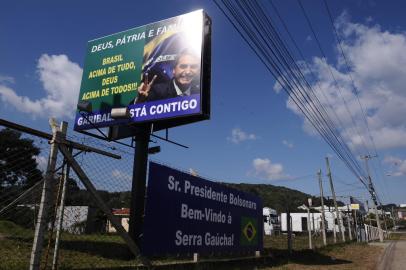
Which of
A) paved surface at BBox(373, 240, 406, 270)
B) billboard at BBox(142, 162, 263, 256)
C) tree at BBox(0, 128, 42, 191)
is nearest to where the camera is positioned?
tree at BBox(0, 128, 42, 191)

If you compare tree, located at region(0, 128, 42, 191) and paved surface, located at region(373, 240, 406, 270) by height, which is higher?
tree, located at region(0, 128, 42, 191)

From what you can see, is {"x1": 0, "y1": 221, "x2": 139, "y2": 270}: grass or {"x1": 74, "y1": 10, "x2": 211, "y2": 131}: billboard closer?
{"x1": 0, "y1": 221, "x2": 139, "y2": 270}: grass

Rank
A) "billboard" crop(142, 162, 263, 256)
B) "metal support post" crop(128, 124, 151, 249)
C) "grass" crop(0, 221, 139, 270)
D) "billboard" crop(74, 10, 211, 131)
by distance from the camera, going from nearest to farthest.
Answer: "billboard" crop(142, 162, 263, 256)
"grass" crop(0, 221, 139, 270)
"metal support post" crop(128, 124, 151, 249)
"billboard" crop(74, 10, 211, 131)

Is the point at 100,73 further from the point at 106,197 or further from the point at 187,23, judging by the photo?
the point at 106,197

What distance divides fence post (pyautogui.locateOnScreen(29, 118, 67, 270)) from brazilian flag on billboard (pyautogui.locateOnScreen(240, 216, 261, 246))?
7.39 m

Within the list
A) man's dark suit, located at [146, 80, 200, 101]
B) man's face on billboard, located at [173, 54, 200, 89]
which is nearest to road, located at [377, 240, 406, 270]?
man's face on billboard, located at [173, 54, 200, 89]

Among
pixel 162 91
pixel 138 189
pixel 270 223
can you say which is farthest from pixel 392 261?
pixel 270 223

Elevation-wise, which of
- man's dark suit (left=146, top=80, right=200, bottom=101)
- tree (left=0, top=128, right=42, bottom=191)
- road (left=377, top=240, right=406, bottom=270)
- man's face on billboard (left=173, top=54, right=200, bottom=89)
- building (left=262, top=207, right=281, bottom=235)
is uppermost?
man's face on billboard (left=173, top=54, right=200, bottom=89)

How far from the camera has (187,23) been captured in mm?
12148

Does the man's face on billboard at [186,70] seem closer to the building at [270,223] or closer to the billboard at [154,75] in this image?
the billboard at [154,75]

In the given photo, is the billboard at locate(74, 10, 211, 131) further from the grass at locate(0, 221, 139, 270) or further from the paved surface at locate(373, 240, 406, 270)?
the paved surface at locate(373, 240, 406, 270)

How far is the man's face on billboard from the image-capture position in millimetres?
11367

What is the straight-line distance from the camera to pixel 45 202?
215 inches

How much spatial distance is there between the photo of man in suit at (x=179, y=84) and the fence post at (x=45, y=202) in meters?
5.54
